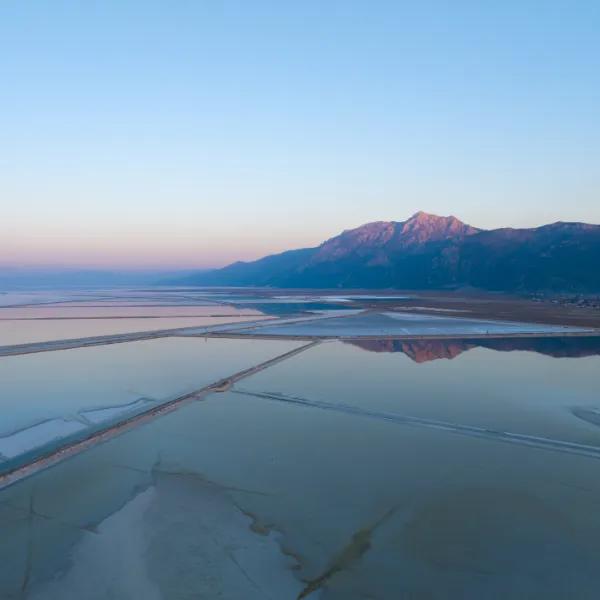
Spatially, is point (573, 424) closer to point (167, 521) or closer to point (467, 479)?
point (467, 479)

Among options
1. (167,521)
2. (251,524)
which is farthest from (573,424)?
(167,521)

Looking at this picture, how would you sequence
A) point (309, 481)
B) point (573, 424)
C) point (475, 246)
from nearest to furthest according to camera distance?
point (309, 481), point (573, 424), point (475, 246)

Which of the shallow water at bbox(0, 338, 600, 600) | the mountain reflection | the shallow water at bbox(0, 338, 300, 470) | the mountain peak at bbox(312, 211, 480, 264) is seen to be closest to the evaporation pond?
the shallow water at bbox(0, 338, 300, 470)

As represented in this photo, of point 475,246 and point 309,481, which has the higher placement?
point 475,246

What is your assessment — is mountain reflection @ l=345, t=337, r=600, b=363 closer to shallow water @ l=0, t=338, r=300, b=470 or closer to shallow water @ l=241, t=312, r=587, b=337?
shallow water @ l=241, t=312, r=587, b=337

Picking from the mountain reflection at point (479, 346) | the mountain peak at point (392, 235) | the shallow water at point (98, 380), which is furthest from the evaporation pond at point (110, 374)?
the mountain peak at point (392, 235)

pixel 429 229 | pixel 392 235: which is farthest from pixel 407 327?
pixel 392 235

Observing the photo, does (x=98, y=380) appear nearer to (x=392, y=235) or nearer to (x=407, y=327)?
(x=407, y=327)
